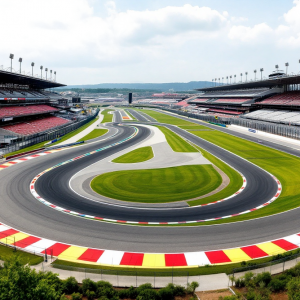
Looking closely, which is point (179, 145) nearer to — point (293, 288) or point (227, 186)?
point (227, 186)

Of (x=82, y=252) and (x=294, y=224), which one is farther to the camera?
(x=294, y=224)

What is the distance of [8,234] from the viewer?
731 inches

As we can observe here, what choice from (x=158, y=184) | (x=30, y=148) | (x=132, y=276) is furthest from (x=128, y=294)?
(x=30, y=148)

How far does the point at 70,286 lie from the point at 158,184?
17757 millimetres

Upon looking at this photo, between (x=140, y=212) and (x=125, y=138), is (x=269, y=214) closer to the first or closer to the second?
(x=140, y=212)

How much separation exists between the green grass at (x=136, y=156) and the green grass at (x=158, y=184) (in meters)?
6.31

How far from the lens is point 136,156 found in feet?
147

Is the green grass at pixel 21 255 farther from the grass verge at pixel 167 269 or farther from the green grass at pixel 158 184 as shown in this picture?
the green grass at pixel 158 184

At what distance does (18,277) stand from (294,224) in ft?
59.2

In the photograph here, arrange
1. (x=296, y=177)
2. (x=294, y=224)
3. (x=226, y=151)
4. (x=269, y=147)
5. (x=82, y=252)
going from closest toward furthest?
(x=82, y=252) → (x=294, y=224) → (x=296, y=177) → (x=226, y=151) → (x=269, y=147)

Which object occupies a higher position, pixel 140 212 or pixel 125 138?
pixel 125 138

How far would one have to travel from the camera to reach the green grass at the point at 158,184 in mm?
26172

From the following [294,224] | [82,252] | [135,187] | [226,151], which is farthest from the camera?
[226,151]

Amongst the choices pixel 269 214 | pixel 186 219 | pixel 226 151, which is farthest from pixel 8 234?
pixel 226 151
